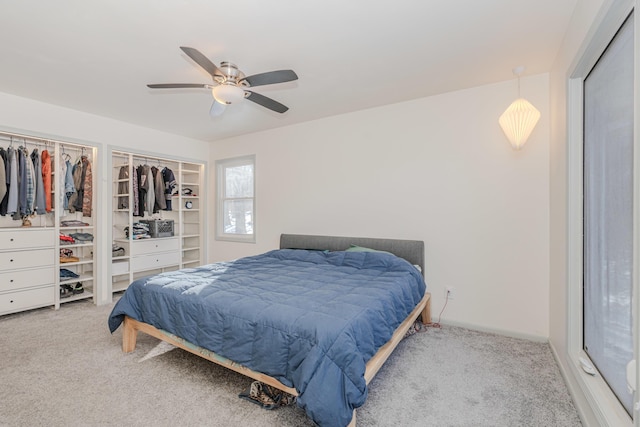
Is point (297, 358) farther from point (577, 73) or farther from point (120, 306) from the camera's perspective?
point (577, 73)

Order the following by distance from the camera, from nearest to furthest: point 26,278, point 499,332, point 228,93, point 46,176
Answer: point 228,93
point 499,332
point 26,278
point 46,176

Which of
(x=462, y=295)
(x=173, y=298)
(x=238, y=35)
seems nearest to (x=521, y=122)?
(x=462, y=295)

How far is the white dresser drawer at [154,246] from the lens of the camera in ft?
14.6

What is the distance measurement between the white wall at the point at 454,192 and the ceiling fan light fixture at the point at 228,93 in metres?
1.85

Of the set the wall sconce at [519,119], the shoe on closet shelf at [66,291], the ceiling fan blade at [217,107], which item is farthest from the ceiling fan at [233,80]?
the shoe on closet shelf at [66,291]

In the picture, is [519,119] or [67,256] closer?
[519,119]

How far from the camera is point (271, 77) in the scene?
2.11 metres

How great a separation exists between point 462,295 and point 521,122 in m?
1.73

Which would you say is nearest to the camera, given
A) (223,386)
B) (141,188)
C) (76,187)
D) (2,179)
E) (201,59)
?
(201,59)

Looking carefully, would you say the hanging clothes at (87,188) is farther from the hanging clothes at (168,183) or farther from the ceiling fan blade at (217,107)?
the ceiling fan blade at (217,107)

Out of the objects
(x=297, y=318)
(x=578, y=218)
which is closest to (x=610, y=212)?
(x=578, y=218)

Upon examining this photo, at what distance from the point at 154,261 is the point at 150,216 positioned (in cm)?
76

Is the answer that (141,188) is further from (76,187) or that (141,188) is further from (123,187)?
(76,187)

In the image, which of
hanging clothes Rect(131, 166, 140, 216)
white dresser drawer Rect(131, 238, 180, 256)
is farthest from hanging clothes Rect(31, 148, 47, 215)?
white dresser drawer Rect(131, 238, 180, 256)
